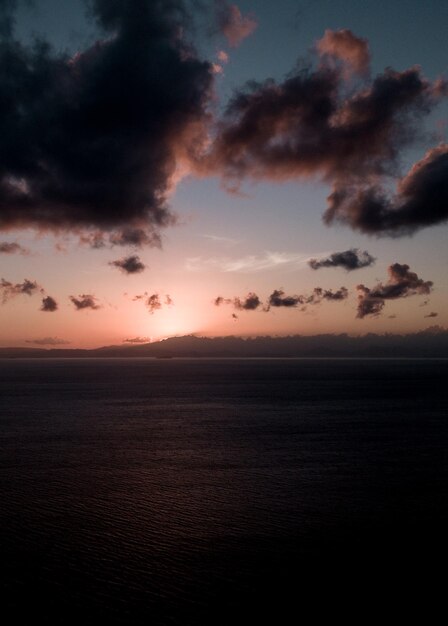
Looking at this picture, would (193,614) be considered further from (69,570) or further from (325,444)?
(325,444)

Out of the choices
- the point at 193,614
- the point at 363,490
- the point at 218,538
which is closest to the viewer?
the point at 193,614

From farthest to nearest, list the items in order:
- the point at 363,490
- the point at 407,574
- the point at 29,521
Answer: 1. the point at 363,490
2. the point at 29,521
3. the point at 407,574

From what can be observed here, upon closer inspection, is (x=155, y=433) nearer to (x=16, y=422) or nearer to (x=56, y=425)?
(x=56, y=425)

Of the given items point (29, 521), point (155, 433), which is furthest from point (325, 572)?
point (155, 433)

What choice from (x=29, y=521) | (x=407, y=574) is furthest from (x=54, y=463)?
(x=407, y=574)

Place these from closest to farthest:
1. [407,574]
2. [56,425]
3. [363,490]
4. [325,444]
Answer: [407,574] < [363,490] < [325,444] < [56,425]

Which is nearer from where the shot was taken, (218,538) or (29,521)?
(218,538)
